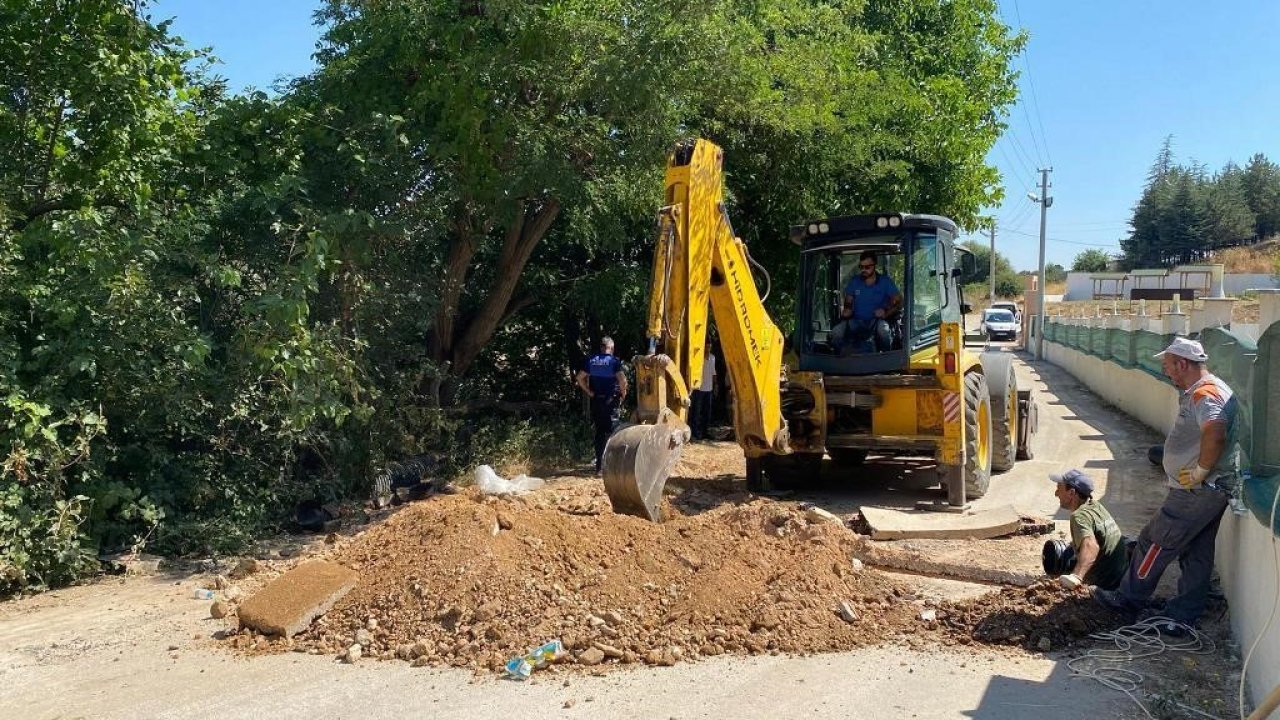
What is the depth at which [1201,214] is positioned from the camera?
A: 77938 millimetres

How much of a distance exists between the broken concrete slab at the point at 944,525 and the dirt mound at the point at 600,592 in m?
1.15

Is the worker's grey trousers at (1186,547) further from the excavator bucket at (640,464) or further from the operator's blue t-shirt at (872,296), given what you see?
the operator's blue t-shirt at (872,296)

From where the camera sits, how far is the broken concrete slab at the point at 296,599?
6.29 m

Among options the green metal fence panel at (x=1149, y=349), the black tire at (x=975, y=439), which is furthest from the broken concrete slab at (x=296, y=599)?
the green metal fence panel at (x=1149, y=349)

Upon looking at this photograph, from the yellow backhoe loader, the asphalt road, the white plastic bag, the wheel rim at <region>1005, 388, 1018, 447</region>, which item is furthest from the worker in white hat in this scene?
the wheel rim at <region>1005, 388, 1018, 447</region>

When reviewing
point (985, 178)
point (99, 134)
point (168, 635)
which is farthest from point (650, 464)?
point (985, 178)

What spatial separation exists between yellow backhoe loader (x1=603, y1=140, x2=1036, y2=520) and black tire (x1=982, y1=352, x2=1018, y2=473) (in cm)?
39

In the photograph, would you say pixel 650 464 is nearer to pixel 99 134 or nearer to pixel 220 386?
pixel 220 386

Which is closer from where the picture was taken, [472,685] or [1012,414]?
[472,685]

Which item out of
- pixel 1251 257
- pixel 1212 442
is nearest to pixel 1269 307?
pixel 1212 442

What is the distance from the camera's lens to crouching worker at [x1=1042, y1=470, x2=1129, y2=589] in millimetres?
6504

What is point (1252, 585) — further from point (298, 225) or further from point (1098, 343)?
point (1098, 343)

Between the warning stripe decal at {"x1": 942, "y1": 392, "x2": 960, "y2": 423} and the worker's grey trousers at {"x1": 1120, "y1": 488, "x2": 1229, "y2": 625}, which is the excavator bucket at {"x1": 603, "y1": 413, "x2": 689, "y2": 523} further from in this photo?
the warning stripe decal at {"x1": 942, "y1": 392, "x2": 960, "y2": 423}

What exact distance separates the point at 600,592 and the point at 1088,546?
3205 mm
